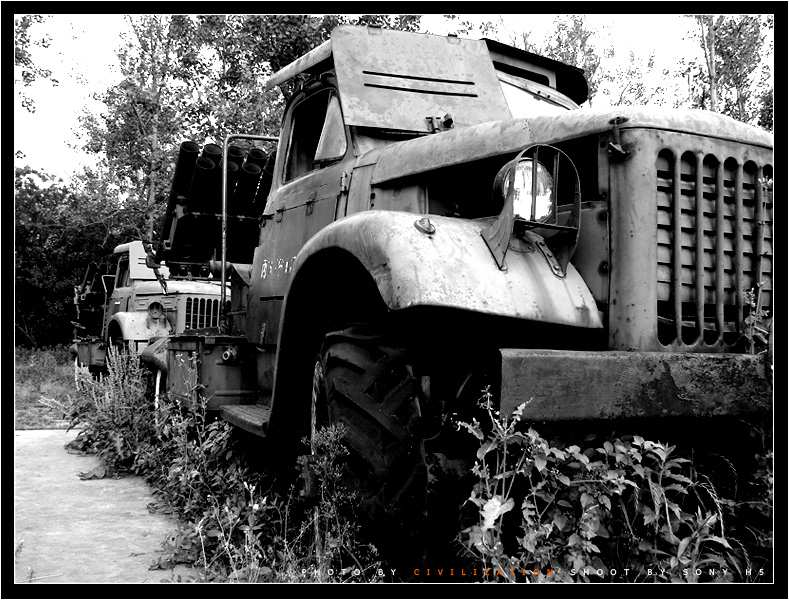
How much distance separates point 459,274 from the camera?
266 cm

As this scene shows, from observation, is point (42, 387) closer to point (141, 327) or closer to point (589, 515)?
point (141, 327)

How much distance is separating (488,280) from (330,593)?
1149 millimetres

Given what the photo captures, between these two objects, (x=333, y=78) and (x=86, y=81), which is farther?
(x=86, y=81)

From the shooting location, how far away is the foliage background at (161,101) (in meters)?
13.0

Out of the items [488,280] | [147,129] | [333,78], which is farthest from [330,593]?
[147,129]

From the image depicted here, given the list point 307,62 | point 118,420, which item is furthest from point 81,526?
point 307,62

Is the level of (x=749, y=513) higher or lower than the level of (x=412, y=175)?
lower

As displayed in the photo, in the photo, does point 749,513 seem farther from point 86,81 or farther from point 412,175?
point 86,81

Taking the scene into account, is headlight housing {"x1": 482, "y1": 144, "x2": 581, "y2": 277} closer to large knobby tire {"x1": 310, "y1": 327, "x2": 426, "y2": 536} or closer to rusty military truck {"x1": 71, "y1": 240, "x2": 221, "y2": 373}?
large knobby tire {"x1": 310, "y1": 327, "x2": 426, "y2": 536}

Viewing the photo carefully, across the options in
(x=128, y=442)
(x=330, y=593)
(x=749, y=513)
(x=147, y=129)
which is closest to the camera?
(x=330, y=593)

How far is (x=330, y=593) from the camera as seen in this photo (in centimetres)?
242

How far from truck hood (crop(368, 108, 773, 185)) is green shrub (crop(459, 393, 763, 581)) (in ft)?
3.90

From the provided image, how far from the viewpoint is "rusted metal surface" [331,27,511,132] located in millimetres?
4332

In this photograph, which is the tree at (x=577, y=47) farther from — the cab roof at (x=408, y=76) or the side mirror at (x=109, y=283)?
the cab roof at (x=408, y=76)
